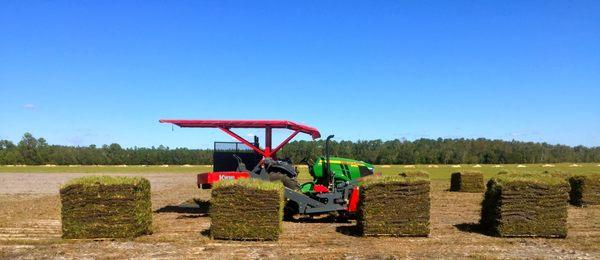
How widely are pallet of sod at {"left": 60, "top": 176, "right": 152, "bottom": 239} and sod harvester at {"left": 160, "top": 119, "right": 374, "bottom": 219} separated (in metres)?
3.46

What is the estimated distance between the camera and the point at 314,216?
575 inches

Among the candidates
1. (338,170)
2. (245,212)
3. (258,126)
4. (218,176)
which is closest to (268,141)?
(258,126)

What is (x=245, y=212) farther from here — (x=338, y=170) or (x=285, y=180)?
(x=338, y=170)

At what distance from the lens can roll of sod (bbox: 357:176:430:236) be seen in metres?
10.9

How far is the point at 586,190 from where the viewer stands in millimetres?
18984

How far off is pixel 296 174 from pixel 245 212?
168 inches

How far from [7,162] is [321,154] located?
128m

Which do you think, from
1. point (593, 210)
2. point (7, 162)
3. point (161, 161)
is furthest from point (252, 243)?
point (7, 162)

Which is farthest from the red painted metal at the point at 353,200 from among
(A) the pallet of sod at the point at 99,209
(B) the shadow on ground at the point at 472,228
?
(A) the pallet of sod at the point at 99,209

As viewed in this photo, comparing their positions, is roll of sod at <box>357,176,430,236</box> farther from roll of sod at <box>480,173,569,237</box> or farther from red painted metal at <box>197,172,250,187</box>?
red painted metal at <box>197,172,250,187</box>

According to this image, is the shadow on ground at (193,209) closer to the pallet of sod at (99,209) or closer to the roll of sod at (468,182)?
the pallet of sod at (99,209)

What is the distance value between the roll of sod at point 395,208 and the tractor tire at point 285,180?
3.28 m

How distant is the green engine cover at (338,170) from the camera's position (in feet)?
47.6

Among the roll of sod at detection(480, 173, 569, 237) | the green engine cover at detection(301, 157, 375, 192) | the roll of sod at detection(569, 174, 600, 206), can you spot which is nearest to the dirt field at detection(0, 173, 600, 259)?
the roll of sod at detection(480, 173, 569, 237)
